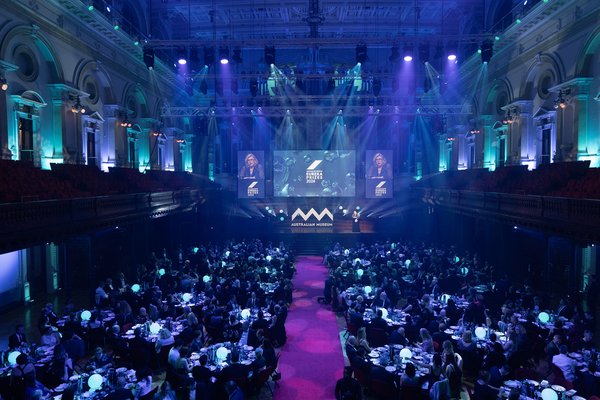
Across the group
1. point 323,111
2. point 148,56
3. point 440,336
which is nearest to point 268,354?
point 440,336

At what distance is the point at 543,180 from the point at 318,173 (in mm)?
18554

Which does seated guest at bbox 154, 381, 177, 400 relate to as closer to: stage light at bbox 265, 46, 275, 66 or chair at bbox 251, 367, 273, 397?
chair at bbox 251, 367, 273, 397

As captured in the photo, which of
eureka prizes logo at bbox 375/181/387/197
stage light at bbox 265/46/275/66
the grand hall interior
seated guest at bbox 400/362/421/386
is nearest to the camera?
seated guest at bbox 400/362/421/386

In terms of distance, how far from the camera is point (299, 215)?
33875 millimetres

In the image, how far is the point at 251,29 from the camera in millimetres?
30797

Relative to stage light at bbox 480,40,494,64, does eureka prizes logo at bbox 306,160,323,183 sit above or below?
below

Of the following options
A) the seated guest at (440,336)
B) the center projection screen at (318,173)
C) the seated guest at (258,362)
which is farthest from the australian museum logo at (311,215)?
the seated guest at (258,362)

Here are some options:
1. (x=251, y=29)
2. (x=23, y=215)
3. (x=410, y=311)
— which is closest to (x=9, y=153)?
(x=23, y=215)

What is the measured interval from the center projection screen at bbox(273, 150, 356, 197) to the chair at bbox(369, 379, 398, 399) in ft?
80.2

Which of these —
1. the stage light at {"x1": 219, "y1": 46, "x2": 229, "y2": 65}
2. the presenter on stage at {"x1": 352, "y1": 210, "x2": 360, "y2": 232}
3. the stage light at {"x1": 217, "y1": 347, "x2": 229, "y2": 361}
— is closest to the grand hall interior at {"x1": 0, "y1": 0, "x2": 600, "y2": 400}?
the presenter on stage at {"x1": 352, "y1": 210, "x2": 360, "y2": 232}

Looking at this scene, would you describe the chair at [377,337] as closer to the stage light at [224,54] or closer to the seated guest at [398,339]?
the seated guest at [398,339]

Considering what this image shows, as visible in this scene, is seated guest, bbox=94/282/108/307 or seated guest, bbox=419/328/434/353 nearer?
seated guest, bbox=419/328/434/353

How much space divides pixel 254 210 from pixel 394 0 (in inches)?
673

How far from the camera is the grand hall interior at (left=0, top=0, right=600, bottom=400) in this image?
32.9 ft
